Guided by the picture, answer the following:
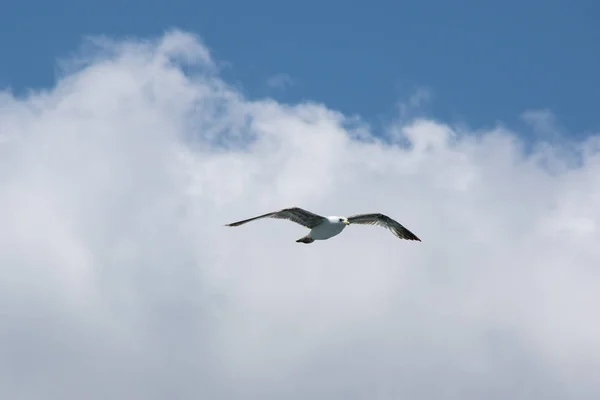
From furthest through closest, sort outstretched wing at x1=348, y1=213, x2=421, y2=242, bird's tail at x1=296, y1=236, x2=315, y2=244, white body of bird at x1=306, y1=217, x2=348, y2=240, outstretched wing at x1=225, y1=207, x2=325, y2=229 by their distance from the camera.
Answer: outstretched wing at x1=348, y1=213, x2=421, y2=242 → bird's tail at x1=296, y1=236, x2=315, y2=244 → white body of bird at x1=306, y1=217, x2=348, y2=240 → outstretched wing at x1=225, y1=207, x2=325, y2=229

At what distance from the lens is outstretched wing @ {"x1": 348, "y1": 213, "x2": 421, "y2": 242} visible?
71750 mm

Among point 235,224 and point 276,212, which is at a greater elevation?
point 276,212

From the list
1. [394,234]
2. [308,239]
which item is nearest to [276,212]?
[308,239]

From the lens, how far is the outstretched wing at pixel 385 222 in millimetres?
71750

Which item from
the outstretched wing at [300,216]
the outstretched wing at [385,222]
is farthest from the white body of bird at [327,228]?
the outstretched wing at [385,222]

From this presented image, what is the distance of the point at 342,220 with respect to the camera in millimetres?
66688

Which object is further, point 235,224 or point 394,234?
point 394,234

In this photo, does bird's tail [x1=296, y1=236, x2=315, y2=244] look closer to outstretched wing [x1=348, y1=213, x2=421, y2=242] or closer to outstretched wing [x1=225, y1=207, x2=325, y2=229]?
outstretched wing [x1=225, y1=207, x2=325, y2=229]

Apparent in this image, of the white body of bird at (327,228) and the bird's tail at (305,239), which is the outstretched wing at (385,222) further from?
the bird's tail at (305,239)

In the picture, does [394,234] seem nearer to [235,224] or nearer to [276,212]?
[276,212]

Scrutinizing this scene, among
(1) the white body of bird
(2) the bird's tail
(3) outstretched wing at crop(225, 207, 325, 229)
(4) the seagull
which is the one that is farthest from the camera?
(2) the bird's tail

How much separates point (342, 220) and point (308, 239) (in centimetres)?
356

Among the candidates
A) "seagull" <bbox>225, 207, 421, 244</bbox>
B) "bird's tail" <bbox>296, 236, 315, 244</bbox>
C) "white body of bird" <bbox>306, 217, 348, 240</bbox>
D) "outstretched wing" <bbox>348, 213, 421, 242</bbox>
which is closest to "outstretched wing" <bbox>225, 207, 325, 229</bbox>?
"seagull" <bbox>225, 207, 421, 244</bbox>

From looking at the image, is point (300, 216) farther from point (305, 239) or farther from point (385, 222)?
point (385, 222)
